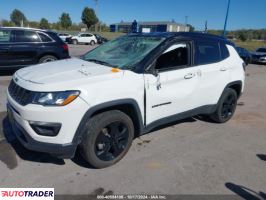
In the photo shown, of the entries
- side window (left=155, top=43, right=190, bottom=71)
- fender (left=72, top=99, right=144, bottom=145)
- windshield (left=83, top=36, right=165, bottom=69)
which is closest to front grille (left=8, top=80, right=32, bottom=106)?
fender (left=72, top=99, right=144, bottom=145)

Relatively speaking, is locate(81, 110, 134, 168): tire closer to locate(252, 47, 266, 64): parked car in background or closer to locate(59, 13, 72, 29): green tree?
locate(252, 47, 266, 64): parked car in background

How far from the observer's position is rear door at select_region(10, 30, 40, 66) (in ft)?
27.9

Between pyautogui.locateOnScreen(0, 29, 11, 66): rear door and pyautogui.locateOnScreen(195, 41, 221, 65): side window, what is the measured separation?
6496 millimetres

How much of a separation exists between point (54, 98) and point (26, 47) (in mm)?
6591

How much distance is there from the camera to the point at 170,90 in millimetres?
3775

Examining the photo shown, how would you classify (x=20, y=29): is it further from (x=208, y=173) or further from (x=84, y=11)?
(x=84, y=11)

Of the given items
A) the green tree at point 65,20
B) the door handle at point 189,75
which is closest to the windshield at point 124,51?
the door handle at point 189,75

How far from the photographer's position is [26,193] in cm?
291

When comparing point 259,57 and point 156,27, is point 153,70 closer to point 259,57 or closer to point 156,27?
point 259,57

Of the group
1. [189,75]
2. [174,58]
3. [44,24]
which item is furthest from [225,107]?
[44,24]

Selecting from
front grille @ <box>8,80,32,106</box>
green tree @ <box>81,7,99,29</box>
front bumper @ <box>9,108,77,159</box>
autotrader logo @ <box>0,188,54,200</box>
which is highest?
green tree @ <box>81,7,99,29</box>

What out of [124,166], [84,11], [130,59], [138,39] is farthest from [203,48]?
[84,11]

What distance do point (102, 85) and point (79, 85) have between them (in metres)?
0.27

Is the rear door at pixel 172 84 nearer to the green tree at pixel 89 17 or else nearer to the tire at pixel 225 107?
the tire at pixel 225 107
